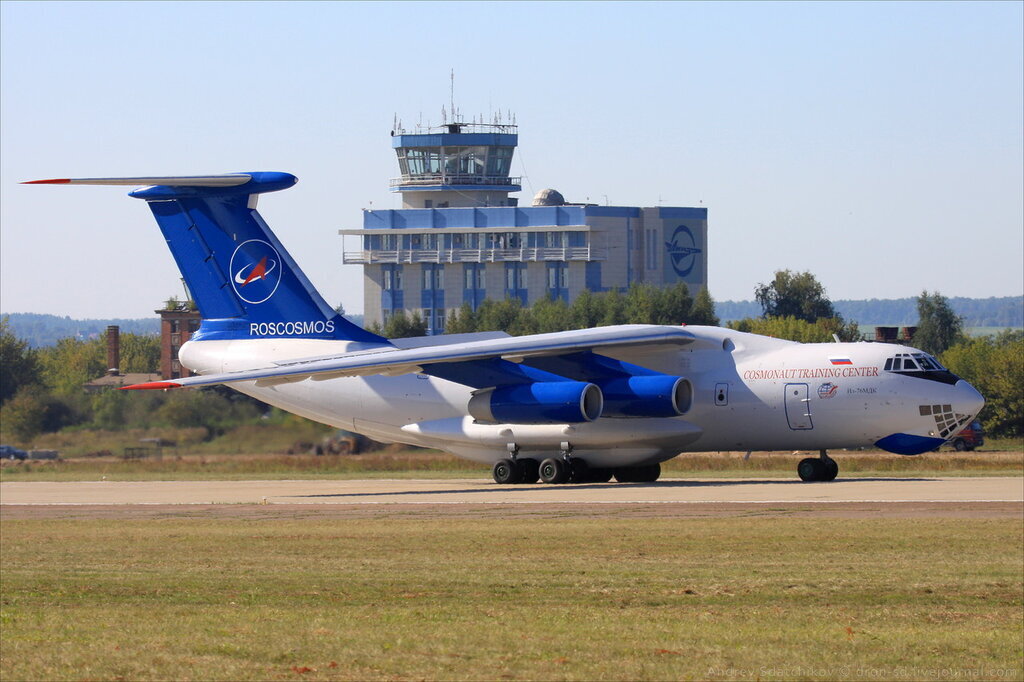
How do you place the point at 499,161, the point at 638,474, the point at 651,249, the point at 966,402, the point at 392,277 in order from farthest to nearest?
the point at 392,277 < the point at 651,249 < the point at 499,161 < the point at 638,474 < the point at 966,402

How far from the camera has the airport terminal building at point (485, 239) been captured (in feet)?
382

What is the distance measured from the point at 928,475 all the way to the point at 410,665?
896 inches

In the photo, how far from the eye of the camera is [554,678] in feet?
31.8

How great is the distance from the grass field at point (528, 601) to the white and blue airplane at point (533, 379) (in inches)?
339

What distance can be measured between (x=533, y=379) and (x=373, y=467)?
27.2ft

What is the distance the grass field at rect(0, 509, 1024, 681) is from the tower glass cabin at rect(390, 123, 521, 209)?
96.2 metres

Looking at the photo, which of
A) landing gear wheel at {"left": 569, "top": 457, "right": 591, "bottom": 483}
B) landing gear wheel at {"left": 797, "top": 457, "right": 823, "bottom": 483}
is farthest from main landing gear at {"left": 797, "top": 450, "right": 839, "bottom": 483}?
landing gear wheel at {"left": 569, "top": 457, "right": 591, "bottom": 483}

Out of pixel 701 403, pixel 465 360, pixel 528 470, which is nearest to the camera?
pixel 465 360

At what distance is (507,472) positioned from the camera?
30.0m

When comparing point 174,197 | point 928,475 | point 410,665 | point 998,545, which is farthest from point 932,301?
point 410,665

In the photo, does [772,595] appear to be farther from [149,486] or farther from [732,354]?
[149,486]

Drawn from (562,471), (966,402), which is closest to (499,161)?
(562,471)

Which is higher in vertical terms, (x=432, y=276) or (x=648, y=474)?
(x=432, y=276)

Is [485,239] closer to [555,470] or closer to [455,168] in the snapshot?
[455,168]
